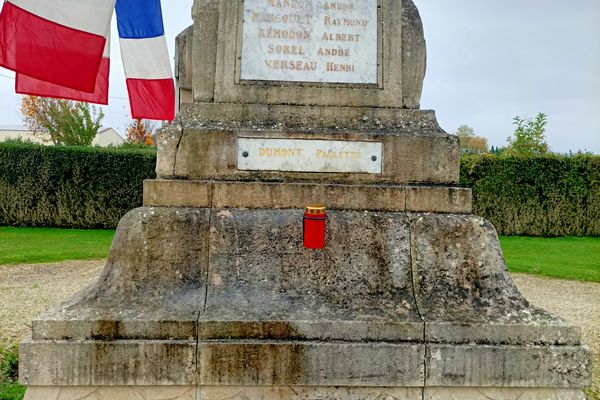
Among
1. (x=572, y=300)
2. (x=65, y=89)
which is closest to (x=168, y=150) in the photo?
(x=65, y=89)

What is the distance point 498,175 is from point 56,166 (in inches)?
458

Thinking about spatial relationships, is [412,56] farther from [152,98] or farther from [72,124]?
[72,124]

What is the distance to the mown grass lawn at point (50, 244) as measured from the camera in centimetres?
928

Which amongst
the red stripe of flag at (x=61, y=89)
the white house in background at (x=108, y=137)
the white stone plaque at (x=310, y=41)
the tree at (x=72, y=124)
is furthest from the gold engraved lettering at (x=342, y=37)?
the white house in background at (x=108, y=137)

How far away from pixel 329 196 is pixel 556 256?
378 inches

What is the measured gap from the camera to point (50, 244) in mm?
10836

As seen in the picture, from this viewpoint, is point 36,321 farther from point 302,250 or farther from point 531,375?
point 531,375

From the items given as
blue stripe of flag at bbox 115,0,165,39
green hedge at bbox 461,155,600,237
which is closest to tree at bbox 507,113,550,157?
green hedge at bbox 461,155,600,237

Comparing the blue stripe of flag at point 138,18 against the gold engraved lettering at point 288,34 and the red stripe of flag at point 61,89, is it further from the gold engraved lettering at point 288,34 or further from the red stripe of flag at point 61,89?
the gold engraved lettering at point 288,34

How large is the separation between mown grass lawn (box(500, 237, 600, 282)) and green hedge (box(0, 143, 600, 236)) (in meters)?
0.65

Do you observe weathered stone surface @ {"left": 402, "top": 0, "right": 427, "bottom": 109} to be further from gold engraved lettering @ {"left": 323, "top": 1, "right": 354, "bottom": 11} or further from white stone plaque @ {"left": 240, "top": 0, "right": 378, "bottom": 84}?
gold engraved lettering @ {"left": 323, "top": 1, "right": 354, "bottom": 11}

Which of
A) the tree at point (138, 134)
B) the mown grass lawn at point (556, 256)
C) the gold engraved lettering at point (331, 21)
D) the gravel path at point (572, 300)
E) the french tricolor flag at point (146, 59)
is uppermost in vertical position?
the tree at point (138, 134)

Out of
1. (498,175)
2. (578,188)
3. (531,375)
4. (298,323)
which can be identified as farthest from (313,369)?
(578,188)

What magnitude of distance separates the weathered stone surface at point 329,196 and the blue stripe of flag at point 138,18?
3959mm
